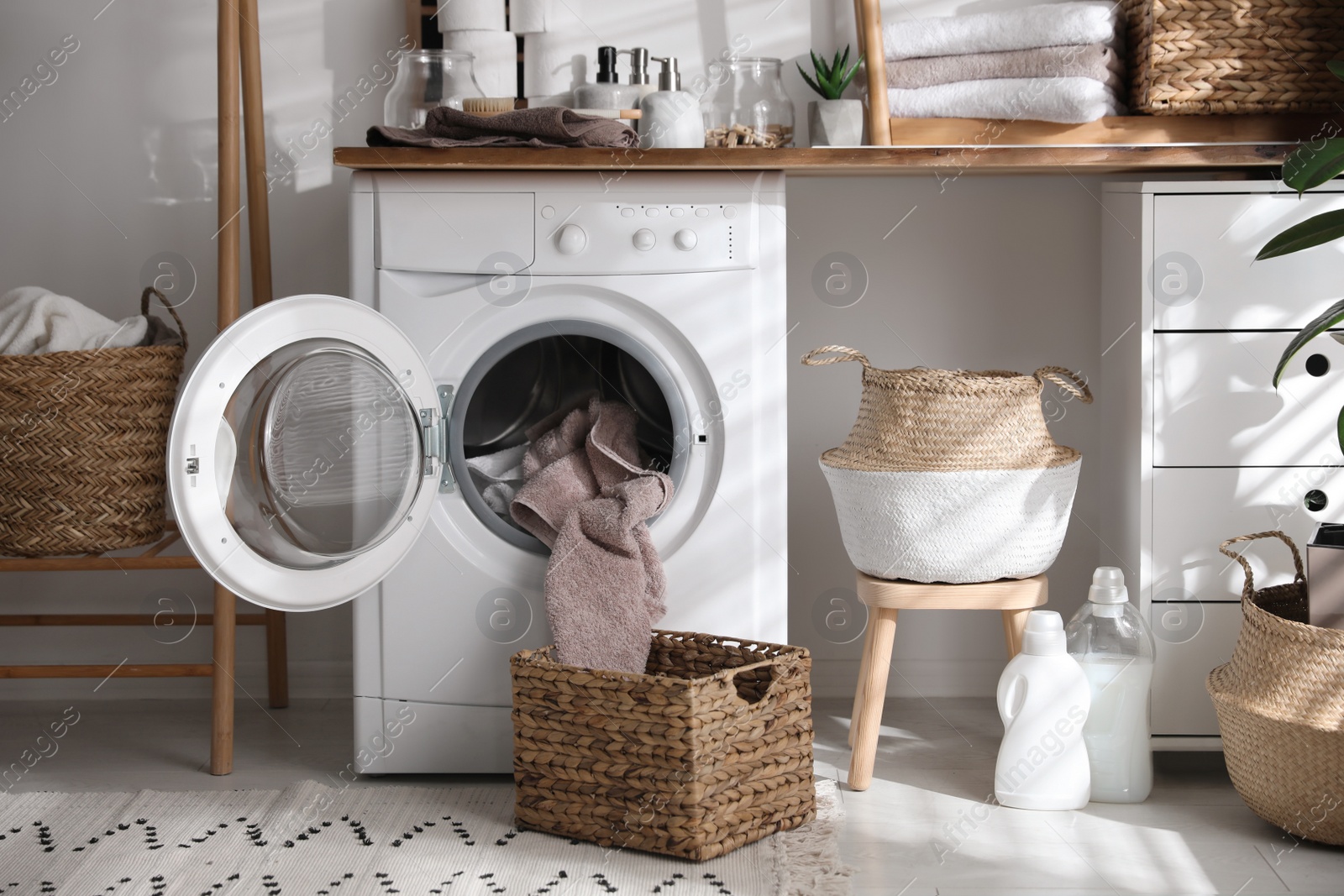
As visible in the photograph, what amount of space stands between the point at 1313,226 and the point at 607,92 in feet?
3.49

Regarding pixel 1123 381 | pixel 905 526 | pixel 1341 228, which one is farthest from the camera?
pixel 1123 381

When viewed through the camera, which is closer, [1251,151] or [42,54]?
[1251,151]

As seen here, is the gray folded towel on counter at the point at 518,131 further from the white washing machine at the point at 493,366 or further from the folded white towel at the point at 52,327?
the folded white towel at the point at 52,327

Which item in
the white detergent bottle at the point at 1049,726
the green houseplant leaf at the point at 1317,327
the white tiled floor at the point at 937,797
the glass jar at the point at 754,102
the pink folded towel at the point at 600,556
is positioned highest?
the glass jar at the point at 754,102

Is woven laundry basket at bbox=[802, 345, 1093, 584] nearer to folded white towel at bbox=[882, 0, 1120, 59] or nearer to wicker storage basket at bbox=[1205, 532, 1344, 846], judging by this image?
wicker storage basket at bbox=[1205, 532, 1344, 846]

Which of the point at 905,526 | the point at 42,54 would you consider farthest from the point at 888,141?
the point at 42,54

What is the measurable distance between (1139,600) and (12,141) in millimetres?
2105

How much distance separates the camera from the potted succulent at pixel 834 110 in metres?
1.95

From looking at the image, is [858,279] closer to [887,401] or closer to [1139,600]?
[887,401]

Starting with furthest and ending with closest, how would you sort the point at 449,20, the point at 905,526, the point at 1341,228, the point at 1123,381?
the point at 449,20 < the point at 1123,381 < the point at 905,526 < the point at 1341,228

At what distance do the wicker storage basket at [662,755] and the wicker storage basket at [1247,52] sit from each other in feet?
3.43

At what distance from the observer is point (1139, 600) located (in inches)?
68.7

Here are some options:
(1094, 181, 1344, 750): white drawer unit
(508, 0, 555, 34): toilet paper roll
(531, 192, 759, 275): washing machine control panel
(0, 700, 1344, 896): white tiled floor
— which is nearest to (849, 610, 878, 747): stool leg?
(0, 700, 1344, 896): white tiled floor

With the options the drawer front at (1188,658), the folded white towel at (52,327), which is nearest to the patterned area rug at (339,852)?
the drawer front at (1188,658)
